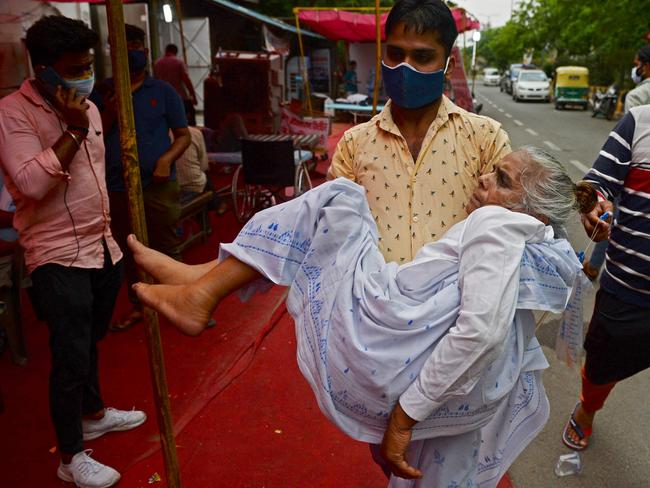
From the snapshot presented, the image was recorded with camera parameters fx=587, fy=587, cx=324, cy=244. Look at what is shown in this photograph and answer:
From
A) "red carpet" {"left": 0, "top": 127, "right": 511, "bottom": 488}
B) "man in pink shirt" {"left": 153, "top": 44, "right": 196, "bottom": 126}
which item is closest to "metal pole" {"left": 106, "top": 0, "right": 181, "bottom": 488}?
"red carpet" {"left": 0, "top": 127, "right": 511, "bottom": 488}

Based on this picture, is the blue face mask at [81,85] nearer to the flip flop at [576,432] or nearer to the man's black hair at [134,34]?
the man's black hair at [134,34]

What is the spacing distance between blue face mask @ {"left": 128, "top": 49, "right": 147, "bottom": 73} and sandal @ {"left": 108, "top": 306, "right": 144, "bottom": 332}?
67.7 inches

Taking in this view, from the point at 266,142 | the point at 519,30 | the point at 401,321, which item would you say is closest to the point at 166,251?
the point at 266,142

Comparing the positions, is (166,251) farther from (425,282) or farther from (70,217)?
(425,282)

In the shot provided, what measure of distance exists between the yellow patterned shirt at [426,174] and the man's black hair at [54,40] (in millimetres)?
1304

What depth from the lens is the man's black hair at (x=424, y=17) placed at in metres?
1.83

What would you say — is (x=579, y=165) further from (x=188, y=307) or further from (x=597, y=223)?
(x=188, y=307)

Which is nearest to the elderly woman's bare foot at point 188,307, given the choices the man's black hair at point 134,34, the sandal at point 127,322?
the sandal at point 127,322

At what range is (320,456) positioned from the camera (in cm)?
300

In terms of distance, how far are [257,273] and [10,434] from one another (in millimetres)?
2335

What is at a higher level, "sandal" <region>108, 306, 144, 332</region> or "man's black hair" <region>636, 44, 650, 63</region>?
"man's black hair" <region>636, 44, 650, 63</region>

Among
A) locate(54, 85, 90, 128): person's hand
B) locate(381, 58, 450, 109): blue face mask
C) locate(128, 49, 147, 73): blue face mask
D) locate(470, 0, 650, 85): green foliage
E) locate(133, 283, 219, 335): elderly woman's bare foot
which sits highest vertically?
locate(470, 0, 650, 85): green foliage

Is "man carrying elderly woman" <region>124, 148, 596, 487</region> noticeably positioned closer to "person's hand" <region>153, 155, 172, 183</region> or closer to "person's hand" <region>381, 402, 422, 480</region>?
"person's hand" <region>381, 402, 422, 480</region>

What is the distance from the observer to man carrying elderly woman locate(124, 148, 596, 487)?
4.67ft
